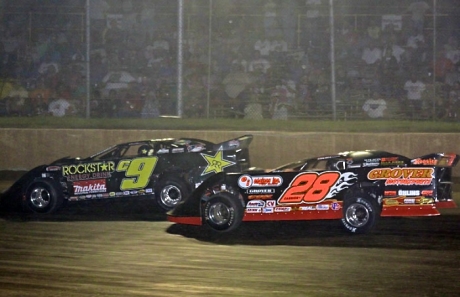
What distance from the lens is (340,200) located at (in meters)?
10.3

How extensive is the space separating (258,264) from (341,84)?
10246mm

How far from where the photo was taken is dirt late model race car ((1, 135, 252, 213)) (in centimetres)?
1288

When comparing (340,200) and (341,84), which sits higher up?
(341,84)

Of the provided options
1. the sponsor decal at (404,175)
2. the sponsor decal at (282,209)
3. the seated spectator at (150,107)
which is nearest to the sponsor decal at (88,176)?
the sponsor decal at (282,209)

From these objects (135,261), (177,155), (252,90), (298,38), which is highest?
(298,38)

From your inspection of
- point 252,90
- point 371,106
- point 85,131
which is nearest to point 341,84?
point 371,106

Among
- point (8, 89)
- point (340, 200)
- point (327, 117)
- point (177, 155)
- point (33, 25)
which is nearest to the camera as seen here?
point (340, 200)

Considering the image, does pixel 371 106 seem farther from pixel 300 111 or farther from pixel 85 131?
pixel 85 131

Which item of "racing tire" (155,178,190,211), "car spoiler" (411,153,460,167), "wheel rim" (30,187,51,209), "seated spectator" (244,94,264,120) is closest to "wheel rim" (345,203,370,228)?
"car spoiler" (411,153,460,167)

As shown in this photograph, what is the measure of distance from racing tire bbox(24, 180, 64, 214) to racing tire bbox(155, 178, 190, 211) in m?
1.68

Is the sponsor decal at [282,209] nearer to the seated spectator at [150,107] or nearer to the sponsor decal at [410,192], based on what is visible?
the sponsor decal at [410,192]

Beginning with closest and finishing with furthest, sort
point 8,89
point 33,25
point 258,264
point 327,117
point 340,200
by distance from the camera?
point 258,264
point 340,200
point 327,117
point 8,89
point 33,25

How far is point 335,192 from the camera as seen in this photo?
10336 mm

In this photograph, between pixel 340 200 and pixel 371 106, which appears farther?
pixel 371 106
